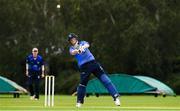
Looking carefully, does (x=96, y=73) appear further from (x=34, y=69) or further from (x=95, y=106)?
(x=34, y=69)

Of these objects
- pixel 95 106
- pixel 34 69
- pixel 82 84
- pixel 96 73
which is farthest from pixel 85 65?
pixel 34 69

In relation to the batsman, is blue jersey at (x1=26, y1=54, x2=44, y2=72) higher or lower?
higher

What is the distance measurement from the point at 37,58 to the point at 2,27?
3663 centimetres

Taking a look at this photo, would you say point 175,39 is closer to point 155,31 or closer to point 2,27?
point 155,31

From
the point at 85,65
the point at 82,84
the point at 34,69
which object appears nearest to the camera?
the point at 85,65

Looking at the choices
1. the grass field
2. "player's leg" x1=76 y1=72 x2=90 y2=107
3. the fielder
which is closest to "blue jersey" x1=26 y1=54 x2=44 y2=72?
the fielder

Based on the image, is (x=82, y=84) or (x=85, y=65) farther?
(x=82, y=84)

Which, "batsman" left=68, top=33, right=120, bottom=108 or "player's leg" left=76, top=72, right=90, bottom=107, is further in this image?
"player's leg" left=76, top=72, right=90, bottom=107

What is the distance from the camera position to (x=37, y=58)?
101 ft

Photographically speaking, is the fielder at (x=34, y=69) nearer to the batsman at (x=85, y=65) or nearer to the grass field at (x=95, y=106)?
the grass field at (x=95, y=106)

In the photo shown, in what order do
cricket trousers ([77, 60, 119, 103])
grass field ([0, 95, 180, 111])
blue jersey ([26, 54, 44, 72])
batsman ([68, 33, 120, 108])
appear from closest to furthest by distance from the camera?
grass field ([0, 95, 180, 111])
batsman ([68, 33, 120, 108])
cricket trousers ([77, 60, 119, 103])
blue jersey ([26, 54, 44, 72])

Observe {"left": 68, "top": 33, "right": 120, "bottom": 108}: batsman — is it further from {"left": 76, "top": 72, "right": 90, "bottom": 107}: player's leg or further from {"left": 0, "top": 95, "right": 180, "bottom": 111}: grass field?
{"left": 0, "top": 95, "right": 180, "bottom": 111}: grass field

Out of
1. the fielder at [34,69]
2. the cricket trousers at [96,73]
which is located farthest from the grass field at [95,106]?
the fielder at [34,69]

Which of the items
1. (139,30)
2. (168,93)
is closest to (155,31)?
(139,30)
